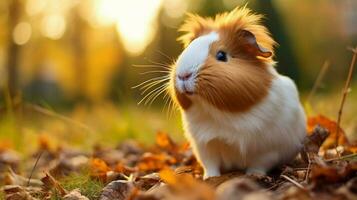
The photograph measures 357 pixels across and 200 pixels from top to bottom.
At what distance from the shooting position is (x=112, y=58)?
934 inches

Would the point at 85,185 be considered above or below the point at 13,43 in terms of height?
above

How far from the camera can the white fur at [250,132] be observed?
2.58m

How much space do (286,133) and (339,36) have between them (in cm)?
1477

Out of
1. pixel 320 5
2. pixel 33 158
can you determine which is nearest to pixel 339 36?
pixel 320 5

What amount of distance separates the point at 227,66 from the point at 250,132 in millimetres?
355

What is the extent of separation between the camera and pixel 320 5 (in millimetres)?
17156

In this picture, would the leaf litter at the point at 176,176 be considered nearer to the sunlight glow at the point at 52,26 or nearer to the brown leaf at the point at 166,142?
the brown leaf at the point at 166,142

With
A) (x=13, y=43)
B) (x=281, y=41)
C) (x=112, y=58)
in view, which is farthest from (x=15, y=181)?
Answer: (x=112, y=58)

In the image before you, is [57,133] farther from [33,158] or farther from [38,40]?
[38,40]

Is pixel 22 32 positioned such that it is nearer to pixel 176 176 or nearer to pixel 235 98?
pixel 235 98

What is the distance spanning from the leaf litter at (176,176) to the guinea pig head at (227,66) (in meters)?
0.39

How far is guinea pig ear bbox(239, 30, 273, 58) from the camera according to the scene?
8.65 ft

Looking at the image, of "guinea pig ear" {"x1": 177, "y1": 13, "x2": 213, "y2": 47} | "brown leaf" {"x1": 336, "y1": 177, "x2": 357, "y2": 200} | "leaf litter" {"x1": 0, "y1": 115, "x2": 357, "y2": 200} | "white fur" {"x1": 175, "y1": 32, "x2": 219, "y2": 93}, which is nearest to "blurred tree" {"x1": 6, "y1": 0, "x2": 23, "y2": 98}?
"leaf litter" {"x1": 0, "y1": 115, "x2": 357, "y2": 200}

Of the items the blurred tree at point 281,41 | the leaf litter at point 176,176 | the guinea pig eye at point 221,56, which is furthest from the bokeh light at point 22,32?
the guinea pig eye at point 221,56
